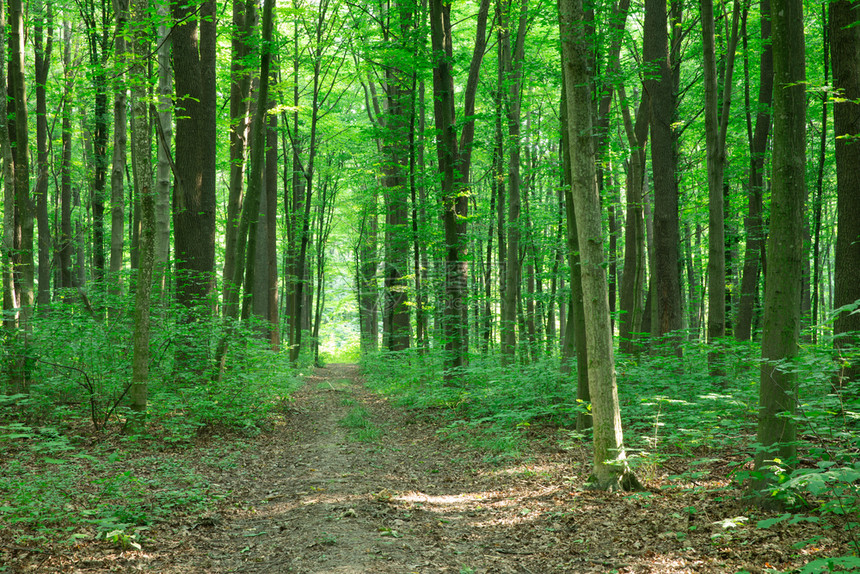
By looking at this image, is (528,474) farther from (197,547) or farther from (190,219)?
(190,219)

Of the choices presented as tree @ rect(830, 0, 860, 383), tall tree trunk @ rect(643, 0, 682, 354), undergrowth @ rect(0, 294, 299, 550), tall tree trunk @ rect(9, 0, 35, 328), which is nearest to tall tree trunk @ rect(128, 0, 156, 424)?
undergrowth @ rect(0, 294, 299, 550)

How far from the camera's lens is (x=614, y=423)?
5160mm

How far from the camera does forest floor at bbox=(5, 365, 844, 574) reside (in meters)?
3.73

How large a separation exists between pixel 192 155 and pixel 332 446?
6.82 m

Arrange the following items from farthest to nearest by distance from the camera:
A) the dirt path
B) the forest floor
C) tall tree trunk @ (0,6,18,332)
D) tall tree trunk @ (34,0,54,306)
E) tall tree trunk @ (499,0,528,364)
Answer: tall tree trunk @ (34,0,54,306), tall tree trunk @ (499,0,528,364), tall tree trunk @ (0,6,18,332), the dirt path, the forest floor

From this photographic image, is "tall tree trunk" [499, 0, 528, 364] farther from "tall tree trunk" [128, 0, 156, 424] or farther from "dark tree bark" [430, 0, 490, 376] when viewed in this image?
"tall tree trunk" [128, 0, 156, 424]

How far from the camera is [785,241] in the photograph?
159 inches

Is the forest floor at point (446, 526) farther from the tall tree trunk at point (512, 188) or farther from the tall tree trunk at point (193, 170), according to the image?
the tall tree trunk at point (512, 188)

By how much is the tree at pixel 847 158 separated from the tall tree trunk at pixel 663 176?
14.5ft

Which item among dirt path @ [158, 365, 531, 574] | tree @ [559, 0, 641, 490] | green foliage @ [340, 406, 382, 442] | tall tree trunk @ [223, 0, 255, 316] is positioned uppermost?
tall tree trunk @ [223, 0, 255, 316]

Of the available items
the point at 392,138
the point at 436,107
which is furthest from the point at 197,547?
the point at 436,107

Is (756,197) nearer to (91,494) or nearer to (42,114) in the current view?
(91,494)

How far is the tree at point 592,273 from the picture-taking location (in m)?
5.16

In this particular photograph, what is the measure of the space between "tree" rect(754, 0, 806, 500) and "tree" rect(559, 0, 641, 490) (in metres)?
1.30
